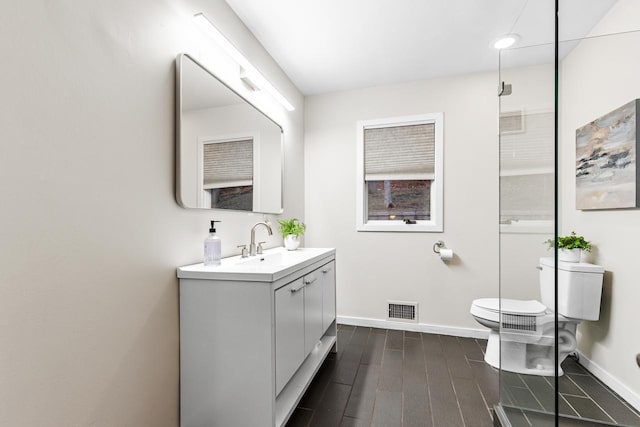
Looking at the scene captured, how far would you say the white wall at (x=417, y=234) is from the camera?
2773 mm

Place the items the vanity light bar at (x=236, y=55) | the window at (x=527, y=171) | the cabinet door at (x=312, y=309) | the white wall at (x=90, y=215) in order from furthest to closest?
1. the cabinet door at (x=312, y=309)
2. the vanity light bar at (x=236, y=55)
3. the window at (x=527, y=171)
4. the white wall at (x=90, y=215)

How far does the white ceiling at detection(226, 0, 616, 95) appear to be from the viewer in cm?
185

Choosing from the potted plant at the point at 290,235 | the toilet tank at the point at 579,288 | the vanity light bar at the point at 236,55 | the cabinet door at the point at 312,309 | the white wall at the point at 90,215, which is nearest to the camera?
the white wall at the point at 90,215

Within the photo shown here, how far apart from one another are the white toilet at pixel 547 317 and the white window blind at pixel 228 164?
1672mm

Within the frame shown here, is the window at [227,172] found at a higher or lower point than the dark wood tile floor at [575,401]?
higher

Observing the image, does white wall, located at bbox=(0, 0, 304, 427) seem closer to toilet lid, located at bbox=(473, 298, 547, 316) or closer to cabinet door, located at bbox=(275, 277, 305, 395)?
cabinet door, located at bbox=(275, 277, 305, 395)

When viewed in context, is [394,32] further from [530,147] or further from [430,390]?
[430,390]

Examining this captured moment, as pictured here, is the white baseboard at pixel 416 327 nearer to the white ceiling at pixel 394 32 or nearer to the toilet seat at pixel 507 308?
the toilet seat at pixel 507 308

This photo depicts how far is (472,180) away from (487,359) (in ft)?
5.01

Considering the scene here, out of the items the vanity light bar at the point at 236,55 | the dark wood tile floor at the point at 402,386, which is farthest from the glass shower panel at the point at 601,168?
the vanity light bar at the point at 236,55

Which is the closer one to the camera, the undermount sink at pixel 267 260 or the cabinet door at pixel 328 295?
the undermount sink at pixel 267 260

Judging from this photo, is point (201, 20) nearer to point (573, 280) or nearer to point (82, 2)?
point (82, 2)

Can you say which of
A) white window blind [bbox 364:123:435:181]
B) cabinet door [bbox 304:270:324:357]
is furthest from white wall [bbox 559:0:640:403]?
white window blind [bbox 364:123:435:181]

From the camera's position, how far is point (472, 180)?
2.80m
